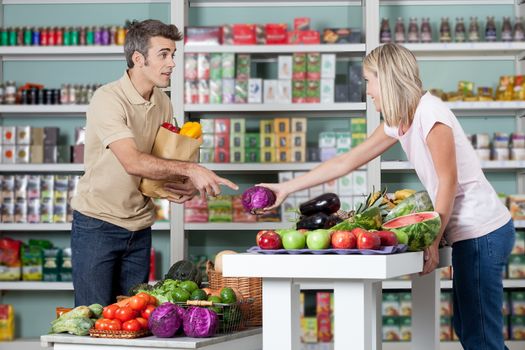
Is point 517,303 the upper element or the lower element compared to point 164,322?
lower

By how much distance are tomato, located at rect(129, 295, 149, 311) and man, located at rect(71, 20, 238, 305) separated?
77 centimetres

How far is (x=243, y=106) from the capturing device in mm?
5777

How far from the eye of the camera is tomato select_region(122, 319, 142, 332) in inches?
104

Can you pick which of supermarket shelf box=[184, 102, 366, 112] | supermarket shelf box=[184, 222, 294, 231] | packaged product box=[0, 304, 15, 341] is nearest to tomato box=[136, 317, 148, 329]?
supermarket shelf box=[184, 222, 294, 231]

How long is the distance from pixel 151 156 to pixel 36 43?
2.87 m

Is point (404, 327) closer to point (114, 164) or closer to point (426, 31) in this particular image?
point (426, 31)

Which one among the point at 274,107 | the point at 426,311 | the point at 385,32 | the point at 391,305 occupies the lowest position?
the point at 391,305

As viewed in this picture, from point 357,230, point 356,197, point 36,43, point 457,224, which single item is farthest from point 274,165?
point 357,230

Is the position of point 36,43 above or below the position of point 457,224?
above

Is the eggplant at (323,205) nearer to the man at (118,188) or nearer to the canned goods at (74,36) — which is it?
the man at (118,188)

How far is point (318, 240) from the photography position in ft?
7.91

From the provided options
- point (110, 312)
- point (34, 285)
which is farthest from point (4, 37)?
point (110, 312)

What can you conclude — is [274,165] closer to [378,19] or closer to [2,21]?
[378,19]

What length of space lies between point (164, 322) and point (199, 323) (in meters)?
0.11
